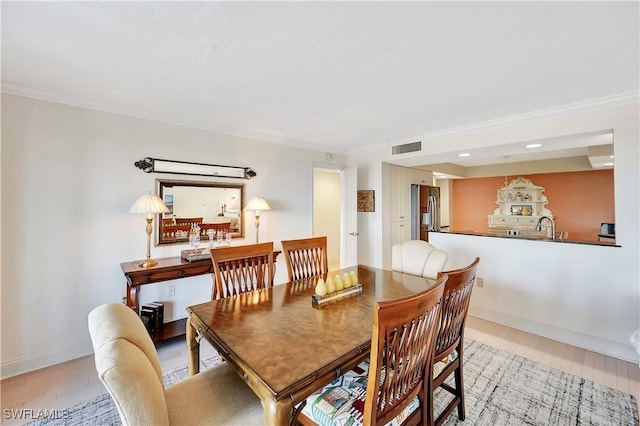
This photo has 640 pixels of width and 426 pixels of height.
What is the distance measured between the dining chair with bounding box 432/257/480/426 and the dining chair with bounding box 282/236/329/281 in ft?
4.08

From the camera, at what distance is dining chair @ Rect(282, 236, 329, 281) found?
A: 2393mm

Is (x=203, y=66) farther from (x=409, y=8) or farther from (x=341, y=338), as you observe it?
(x=341, y=338)

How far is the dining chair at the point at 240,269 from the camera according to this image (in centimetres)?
201

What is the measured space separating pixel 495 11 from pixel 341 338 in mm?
1877

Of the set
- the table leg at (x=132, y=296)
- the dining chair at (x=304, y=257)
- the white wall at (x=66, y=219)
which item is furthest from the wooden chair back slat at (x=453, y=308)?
the white wall at (x=66, y=219)

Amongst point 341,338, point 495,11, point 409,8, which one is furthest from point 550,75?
point 341,338

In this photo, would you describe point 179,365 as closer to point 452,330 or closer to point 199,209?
point 199,209

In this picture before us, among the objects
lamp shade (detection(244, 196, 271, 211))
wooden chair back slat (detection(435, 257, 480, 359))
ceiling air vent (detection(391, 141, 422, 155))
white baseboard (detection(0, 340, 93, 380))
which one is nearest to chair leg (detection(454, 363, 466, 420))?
wooden chair back slat (detection(435, 257, 480, 359))

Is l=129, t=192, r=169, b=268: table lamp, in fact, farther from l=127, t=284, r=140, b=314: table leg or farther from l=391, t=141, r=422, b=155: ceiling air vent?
l=391, t=141, r=422, b=155: ceiling air vent

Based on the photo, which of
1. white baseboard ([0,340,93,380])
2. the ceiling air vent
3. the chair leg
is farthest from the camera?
the ceiling air vent

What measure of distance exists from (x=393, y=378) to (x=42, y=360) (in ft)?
10.1

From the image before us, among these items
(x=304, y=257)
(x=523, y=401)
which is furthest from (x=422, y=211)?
(x=523, y=401)

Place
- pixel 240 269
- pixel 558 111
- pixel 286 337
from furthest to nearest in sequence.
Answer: pixel 558 111
pixel 240 269
pixel 286 337

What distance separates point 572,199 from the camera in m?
5.93
